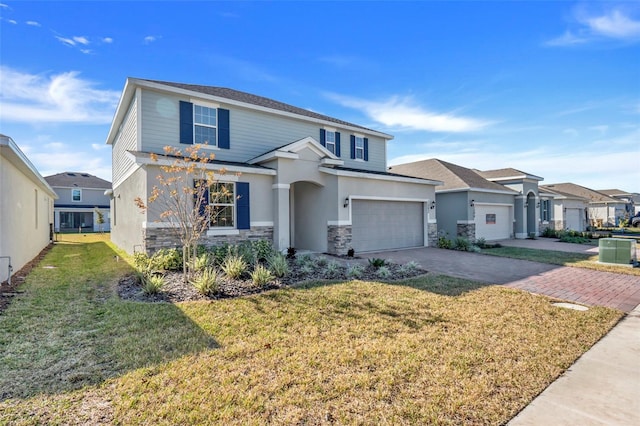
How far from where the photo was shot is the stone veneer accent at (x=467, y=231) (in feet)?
61.2

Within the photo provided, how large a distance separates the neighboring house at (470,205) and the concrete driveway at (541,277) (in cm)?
529

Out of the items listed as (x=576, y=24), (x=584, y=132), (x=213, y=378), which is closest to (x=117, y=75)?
(x=213, y=378)

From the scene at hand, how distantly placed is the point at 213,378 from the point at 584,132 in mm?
19474

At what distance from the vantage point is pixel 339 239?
1275cm

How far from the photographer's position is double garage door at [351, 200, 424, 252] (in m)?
14.0

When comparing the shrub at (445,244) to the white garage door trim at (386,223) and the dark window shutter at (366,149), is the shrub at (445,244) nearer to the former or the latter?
the white garage door trim at (386,223)

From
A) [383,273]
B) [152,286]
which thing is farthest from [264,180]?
[152,286]

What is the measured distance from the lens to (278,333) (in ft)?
16.0

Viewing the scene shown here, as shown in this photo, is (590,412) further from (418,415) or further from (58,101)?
(58,101)

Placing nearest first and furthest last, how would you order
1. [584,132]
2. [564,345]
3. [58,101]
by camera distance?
[564,345]
[58,101]
[584,132]

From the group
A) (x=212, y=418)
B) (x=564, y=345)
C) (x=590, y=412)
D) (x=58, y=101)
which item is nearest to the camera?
(x=212, y=418)

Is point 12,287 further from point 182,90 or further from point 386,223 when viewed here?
point 386,223

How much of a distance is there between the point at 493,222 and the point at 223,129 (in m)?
18.0

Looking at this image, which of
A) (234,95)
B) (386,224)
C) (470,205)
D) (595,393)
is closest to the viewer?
(595,393)
